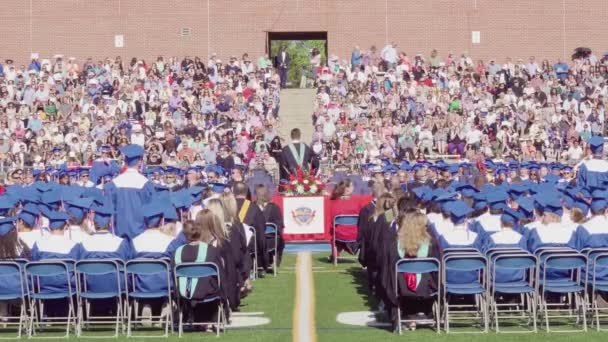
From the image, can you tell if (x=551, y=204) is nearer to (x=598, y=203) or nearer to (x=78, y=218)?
(x=598, y=203)

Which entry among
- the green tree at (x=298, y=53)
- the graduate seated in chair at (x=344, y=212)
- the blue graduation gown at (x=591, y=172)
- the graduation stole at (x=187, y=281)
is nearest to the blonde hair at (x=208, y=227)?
the graduation stole at (x=187, y=281)

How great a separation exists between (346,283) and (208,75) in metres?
24.1

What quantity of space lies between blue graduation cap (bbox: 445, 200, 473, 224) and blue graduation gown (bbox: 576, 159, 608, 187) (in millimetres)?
7857

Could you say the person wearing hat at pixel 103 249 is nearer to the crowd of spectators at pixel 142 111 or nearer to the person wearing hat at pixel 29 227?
the person wearing hat at pixel 29 227

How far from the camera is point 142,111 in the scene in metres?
37.4

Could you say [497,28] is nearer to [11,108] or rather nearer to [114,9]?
[114,9]

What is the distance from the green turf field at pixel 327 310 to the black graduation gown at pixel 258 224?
286mm

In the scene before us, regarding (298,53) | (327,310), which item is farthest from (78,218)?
(298,53)

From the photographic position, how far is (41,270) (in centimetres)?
1224

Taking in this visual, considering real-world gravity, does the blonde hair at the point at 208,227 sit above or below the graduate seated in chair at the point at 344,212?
above

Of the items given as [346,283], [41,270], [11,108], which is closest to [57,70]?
[11,108]

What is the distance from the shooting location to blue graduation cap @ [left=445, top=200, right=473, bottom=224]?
13.2m

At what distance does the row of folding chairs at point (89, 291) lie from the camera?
12.3 metres

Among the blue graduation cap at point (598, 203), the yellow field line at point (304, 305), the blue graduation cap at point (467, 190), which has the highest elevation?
the blue graduation cap at point (598, 203)
